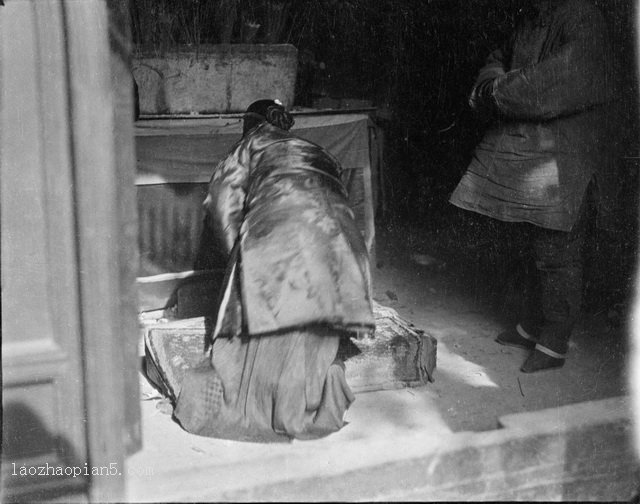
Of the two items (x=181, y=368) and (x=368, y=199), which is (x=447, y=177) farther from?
(x=181, y=368)

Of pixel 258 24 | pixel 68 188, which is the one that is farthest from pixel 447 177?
pixel 68 188

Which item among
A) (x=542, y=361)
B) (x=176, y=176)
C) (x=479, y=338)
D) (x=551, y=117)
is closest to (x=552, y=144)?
(x=551, y=117)

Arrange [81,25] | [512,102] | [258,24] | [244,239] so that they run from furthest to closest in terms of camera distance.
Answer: [258,24] → [512,102] → [244,239] → [81,25]

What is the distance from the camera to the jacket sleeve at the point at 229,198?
411 centimetres

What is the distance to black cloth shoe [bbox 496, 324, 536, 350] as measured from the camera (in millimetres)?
4625

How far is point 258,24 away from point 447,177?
243 centimetres

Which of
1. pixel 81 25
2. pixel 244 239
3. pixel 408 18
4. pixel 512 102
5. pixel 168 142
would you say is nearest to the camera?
pixel 81 25

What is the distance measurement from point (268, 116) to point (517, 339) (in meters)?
1.98

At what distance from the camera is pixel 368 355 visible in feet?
13.2

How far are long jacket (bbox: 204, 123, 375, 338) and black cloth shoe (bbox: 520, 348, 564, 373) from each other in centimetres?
111

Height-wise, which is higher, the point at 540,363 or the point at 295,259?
the point at 295,259

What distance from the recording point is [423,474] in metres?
3.07

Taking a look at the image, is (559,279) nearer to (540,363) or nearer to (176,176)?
(540,363)

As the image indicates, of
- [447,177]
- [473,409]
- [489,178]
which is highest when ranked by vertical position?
[489,178]
